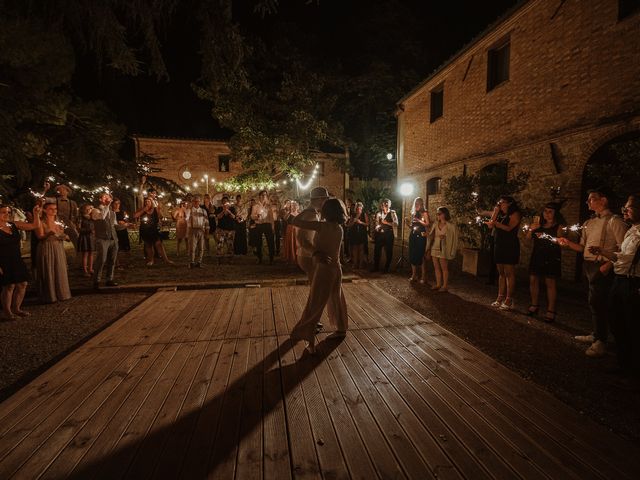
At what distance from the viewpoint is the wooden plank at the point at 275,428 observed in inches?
80.7

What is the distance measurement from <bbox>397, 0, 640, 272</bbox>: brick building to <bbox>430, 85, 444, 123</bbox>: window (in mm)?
567

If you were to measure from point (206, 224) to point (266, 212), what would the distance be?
5.72 ft

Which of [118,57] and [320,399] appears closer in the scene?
[320,399]

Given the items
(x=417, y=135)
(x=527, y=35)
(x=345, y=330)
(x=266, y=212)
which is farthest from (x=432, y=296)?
(x=417, y=135)

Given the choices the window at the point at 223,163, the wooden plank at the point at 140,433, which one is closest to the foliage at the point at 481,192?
the wooden plank at the point at 140,433

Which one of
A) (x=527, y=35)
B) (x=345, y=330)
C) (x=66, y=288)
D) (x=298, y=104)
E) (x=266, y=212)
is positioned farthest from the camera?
(x=298, y=104)

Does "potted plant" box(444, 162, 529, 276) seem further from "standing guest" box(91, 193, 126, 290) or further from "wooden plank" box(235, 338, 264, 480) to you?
"standing guest" box(91, 193, 126, 290)

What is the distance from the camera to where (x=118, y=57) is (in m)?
3.88

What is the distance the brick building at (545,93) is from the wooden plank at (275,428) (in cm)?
770

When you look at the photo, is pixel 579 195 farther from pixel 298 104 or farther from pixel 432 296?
pixel 298 104

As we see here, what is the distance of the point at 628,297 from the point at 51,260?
8.14 metres

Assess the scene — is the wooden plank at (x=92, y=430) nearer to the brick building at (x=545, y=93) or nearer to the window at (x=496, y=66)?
the brick building at (x=545, y=93)

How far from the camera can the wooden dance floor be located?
207 cm

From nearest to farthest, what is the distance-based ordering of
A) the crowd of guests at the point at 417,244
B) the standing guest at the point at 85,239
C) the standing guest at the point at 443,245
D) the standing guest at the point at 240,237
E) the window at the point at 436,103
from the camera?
the crowd of guests at the point at 417,244 → the standing guest at the point at 443,245 → the standing guest at the point at 85,239 → the standing guest at the point at 240,237 → the window at the point at 436,103
